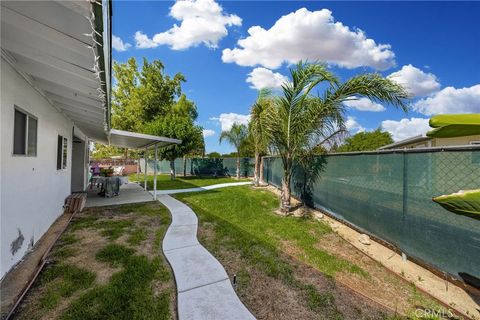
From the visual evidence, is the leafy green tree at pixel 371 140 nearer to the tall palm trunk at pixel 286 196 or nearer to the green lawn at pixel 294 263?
the tall palm trunk at pixel 286 196

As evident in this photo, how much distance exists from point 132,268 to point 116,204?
550cm

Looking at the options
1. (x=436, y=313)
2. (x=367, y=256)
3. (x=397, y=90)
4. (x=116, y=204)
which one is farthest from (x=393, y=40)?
(x=116, y=204)

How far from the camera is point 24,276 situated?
3.08 metres

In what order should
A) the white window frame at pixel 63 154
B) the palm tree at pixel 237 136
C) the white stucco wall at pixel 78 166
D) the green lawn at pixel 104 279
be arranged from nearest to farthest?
the green lawn at pixel 104 279
the white window frame at pixel 63 154
the white stucco wall at pixel 78 166
the palm tree at pixel 237 136

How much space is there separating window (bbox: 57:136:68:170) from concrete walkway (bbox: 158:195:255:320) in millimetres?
4026

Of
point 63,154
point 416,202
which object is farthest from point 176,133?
point 416,202

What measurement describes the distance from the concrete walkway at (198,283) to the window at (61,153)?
4.03m

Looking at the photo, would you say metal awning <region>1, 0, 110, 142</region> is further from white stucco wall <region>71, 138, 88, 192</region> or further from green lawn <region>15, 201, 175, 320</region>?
white stucco wall <region>71, 138, 88, 192</region>

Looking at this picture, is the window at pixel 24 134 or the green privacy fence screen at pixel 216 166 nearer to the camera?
the window at pixel 24 134

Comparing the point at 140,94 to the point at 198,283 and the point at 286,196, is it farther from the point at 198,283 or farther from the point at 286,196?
the point at 198,283

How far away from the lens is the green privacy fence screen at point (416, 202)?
120 inches

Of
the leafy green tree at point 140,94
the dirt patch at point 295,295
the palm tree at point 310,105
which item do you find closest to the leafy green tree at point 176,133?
the leafy green tree at point 140,94

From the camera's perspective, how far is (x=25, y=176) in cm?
361

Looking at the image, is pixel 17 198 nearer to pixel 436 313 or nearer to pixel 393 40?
pixel 436 313
